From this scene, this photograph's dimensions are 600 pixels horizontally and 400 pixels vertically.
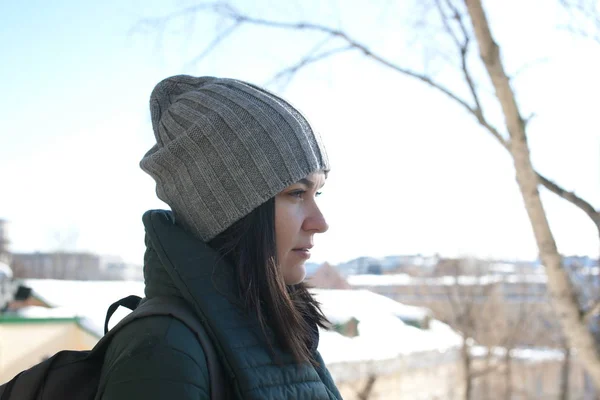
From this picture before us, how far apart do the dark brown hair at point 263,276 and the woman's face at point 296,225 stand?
0.06 ft

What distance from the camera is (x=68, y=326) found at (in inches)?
179

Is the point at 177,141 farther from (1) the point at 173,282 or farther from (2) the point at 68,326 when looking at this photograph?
(2) the point at 68,326

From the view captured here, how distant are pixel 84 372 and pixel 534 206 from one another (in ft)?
7.64

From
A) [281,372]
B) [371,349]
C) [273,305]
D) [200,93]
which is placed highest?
[200,93]

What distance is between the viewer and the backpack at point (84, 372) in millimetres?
906

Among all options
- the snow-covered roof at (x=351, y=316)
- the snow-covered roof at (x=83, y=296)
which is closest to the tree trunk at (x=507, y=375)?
the snow-covered roof at (x=351, y=316)

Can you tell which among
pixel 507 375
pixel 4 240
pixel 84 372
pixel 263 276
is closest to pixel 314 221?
pixel 263 276

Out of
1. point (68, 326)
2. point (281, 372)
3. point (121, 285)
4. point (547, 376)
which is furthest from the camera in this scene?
point (547, 376)

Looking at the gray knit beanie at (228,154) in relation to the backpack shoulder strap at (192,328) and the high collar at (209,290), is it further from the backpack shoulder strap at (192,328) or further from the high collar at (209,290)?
the backpack shoulder strap at (192,328)

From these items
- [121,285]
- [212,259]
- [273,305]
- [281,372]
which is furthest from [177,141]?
[121,285]

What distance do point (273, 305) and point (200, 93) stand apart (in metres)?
0.43

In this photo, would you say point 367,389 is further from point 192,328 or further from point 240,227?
point 192,328

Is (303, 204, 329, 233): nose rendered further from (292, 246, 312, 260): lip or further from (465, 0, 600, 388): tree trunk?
(465, 0, 600, 388): tree trunk

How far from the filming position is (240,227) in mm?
1118
